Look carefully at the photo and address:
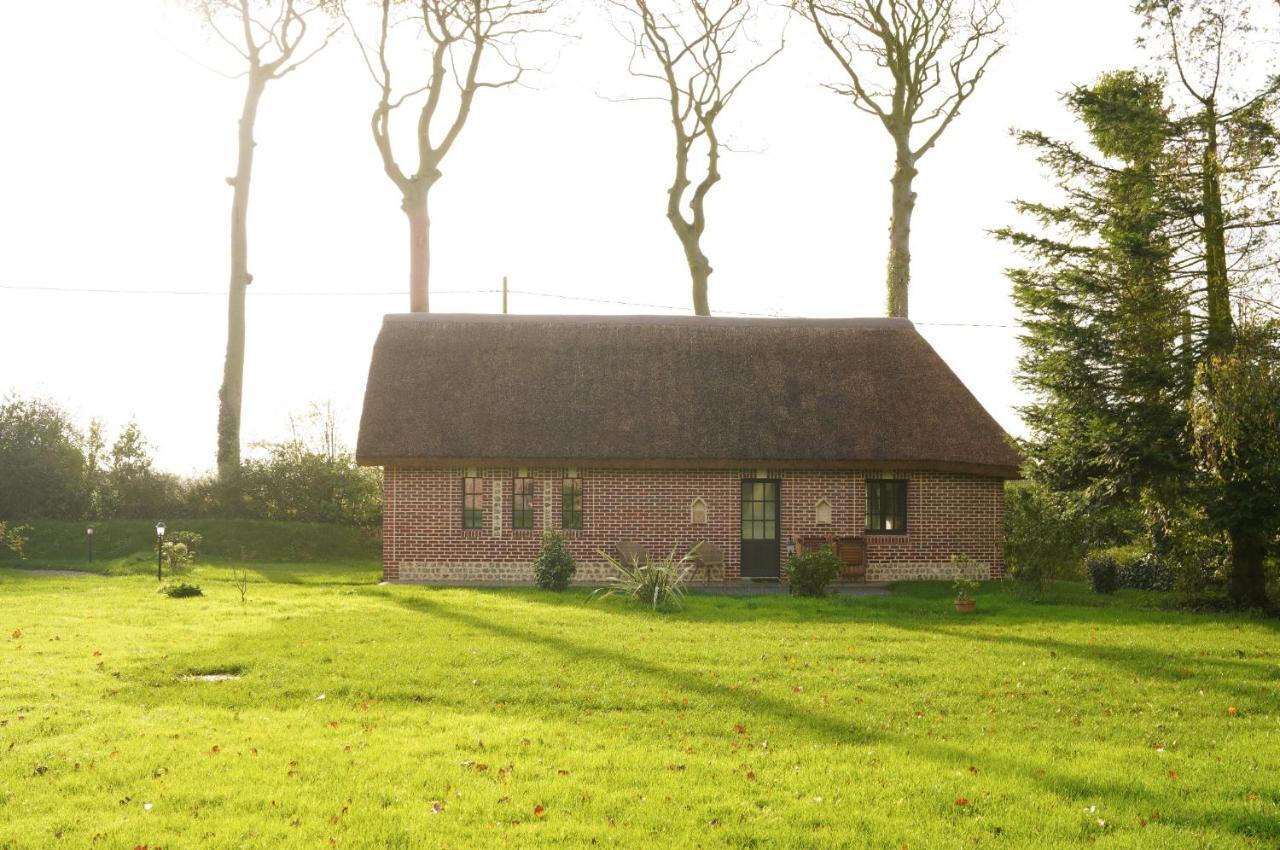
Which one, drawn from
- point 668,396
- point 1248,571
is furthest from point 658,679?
point 668,396

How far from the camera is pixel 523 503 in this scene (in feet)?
70.5

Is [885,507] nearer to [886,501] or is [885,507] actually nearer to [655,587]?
[886,501]

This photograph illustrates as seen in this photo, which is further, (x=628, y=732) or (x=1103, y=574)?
(x=1103, y=574)

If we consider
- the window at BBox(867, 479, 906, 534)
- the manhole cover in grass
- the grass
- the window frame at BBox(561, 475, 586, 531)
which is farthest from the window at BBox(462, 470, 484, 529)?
the manhole cover in grass

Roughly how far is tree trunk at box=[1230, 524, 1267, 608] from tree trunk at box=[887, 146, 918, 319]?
420 inches

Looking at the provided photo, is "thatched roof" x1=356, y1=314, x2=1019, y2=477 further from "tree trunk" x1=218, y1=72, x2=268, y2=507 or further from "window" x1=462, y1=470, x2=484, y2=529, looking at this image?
"tree trunk" x1=218, y1=72, x2=268, y2=507

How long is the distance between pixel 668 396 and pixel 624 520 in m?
2.66

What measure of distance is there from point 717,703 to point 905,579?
13.0 metres

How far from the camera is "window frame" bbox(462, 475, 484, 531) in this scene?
70.1 feet

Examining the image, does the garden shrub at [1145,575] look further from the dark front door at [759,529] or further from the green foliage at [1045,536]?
the dark front door at [759,529]

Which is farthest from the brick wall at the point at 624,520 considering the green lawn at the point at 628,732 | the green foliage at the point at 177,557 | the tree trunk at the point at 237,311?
the tree trunk at the point at 237,311

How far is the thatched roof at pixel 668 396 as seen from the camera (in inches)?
835

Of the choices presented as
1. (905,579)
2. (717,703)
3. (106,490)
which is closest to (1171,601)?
(905,579)

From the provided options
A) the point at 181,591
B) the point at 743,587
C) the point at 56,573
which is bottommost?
the point at 56,573
